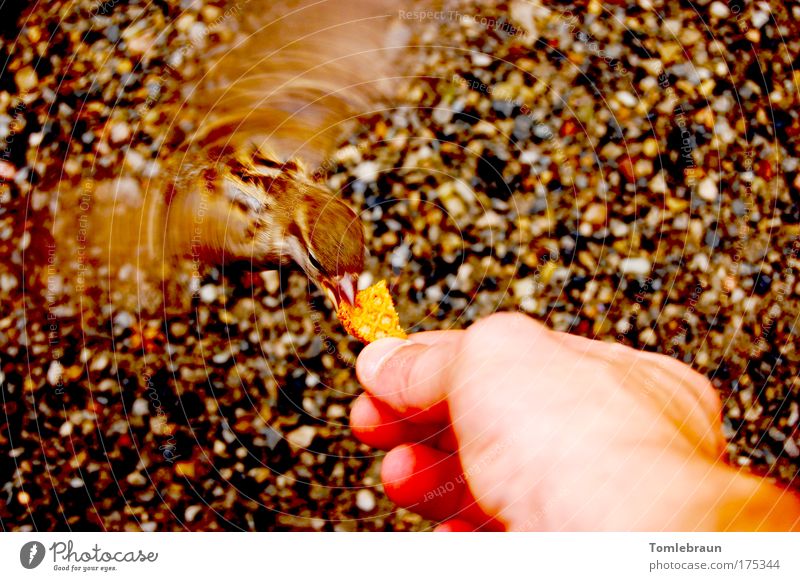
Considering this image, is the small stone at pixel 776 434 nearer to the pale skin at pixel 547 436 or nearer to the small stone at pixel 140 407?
the pale skin at pixel 547 436

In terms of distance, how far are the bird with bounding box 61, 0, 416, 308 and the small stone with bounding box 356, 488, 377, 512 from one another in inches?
7.6

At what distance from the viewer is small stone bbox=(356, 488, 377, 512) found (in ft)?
1.99

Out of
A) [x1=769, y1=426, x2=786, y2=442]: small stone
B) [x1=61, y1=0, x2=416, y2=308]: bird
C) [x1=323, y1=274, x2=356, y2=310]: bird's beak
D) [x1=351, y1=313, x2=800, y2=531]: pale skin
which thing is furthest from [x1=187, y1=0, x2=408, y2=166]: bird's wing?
[x1=769, y1=426, x2=786, y2=442]: small stone

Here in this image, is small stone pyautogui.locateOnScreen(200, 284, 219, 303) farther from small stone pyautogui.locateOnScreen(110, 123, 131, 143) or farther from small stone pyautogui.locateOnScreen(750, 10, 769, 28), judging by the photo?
small stone pyautogui.locateOnScreen(750, 10, 769, 28)

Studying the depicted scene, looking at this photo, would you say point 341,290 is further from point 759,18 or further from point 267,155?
point 759,18

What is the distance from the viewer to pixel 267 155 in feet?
2.02

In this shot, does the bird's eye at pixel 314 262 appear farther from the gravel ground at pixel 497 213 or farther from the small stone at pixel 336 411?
the small stone at pixel 336 411

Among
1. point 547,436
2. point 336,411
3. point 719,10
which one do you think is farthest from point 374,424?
point 719,10

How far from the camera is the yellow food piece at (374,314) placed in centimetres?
62

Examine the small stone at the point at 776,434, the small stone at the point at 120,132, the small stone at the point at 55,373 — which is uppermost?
the small stone at the point at 120,132

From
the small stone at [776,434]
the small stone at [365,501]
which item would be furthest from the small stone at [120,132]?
the small stone at [776,434]

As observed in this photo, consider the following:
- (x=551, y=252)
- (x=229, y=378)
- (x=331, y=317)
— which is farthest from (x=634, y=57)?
(x=229, y=378)

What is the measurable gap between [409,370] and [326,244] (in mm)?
150

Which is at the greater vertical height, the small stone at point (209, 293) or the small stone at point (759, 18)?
the small stone at point (759, 18)
